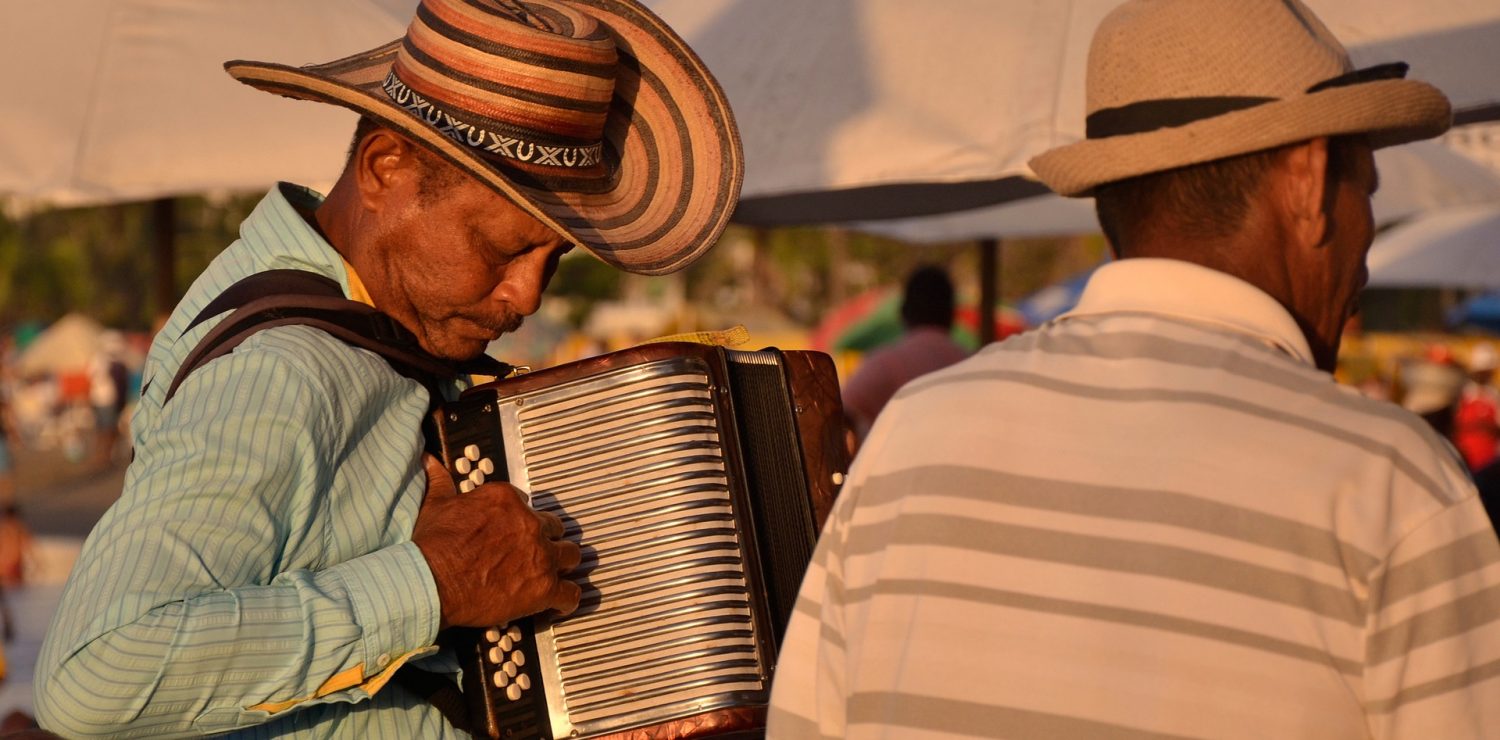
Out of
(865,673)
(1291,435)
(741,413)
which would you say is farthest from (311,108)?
(1291,435)

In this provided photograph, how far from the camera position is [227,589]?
5.92ft

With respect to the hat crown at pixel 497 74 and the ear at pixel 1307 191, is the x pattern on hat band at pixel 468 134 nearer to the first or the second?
the hat crown at pixel 497 74

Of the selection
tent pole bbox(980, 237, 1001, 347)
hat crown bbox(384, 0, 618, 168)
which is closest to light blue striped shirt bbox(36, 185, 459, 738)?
hat crown bbox(384, 0, 618, 168)

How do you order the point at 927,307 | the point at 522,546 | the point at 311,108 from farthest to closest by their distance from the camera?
the point at 927,307, the point at 311,108, the point at 522,546

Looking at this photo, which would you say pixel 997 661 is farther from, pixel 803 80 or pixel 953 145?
pixel 803 80

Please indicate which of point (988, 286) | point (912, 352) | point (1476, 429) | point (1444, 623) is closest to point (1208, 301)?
point (1444, 623)

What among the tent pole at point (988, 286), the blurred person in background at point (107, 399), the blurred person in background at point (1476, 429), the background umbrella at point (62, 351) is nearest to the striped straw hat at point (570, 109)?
the tent pole at point (988, 286)

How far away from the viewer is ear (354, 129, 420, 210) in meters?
2.14

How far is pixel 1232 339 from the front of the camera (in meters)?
1.45

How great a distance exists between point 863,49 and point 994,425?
2.19m

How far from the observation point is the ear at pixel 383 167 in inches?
84.4

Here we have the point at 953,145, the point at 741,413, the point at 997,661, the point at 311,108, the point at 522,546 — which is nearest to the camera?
the point at 997,661

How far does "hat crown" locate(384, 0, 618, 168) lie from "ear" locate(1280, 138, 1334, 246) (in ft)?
3.42

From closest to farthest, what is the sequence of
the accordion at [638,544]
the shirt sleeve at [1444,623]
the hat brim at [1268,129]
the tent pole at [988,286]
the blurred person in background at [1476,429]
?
the shirt sleeve at [1444,623]
the hat brim at [1268,129]
the accordion at [638,544]
the tent pole at [988,286]
the blurred person in background at [1476,429]
